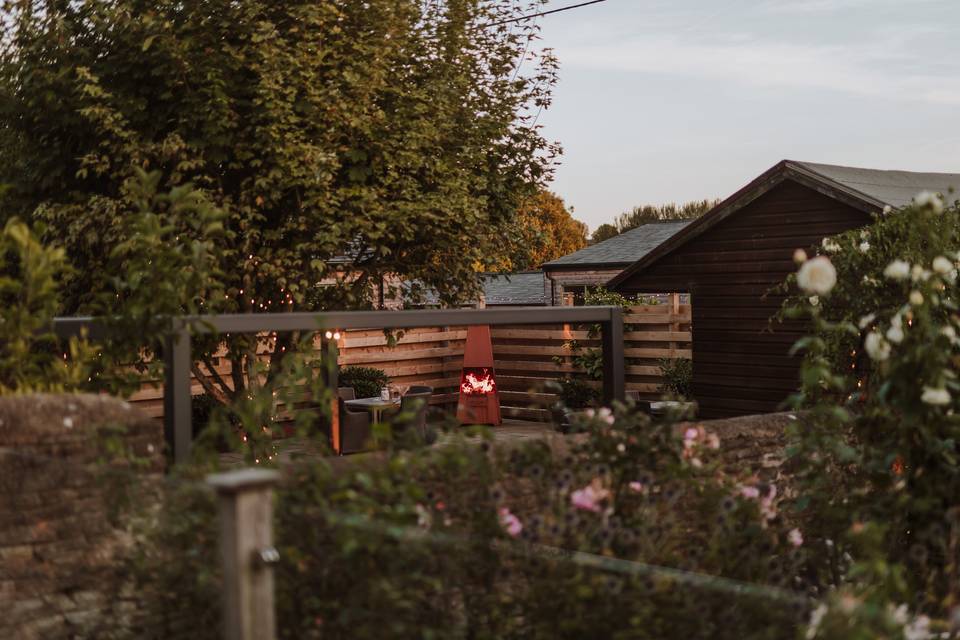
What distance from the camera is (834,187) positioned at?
1193 cm

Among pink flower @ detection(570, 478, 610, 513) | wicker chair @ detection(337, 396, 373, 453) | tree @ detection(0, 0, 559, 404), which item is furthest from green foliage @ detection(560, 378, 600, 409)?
pink flower @ detection(570, 478, 610, 513)

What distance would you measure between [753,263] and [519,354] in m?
4.51

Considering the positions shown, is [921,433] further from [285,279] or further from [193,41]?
[193,41]

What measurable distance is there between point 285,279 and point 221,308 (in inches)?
28.0

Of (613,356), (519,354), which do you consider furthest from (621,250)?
(613,356)

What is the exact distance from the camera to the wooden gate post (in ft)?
8.66

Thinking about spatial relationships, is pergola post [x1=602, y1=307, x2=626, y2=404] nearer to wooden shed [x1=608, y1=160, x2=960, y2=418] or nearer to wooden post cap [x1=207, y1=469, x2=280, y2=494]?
wooden post cap [x1=207, y1=469, x2=280, y2=494]

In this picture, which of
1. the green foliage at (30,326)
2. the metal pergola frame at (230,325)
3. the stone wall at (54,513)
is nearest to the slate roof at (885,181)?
the metal pergola frame at (230,325)

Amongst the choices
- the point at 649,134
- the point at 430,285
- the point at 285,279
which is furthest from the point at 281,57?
the point at 649,134

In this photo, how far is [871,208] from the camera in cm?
1149

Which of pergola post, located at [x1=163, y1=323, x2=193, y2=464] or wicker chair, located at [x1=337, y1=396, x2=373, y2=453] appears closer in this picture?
pergola post, located at [x1=163, y1=323, x2=193, y2=464]

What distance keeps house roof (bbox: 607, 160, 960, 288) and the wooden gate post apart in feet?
31.5

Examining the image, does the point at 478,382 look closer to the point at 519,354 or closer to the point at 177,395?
the point at 519,354

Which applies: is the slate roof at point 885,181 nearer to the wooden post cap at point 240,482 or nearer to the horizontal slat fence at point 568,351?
the horizontal slat fence at point 568,351
